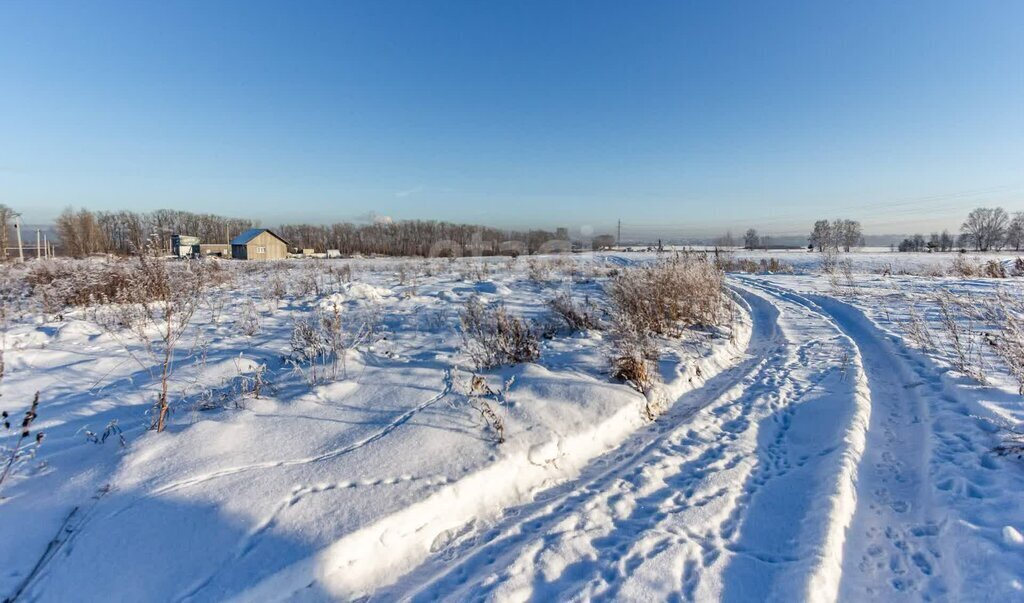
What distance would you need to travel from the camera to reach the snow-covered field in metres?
2.24

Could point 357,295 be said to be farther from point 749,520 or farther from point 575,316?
point 749,520

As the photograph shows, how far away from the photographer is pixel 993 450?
3.35m

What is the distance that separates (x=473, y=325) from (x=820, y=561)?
513 centimetres

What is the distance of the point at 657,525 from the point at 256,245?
2311 inches

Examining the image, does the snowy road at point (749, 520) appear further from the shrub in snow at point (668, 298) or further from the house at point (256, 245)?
the house at point (256, 245)

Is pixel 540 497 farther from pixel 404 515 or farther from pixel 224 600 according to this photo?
pixel 224 600

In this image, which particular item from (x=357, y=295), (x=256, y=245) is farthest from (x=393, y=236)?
(x=357, y=295)

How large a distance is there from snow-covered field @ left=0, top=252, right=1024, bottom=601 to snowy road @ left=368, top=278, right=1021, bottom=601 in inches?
0.7

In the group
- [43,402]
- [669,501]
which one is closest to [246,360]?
[43,402]

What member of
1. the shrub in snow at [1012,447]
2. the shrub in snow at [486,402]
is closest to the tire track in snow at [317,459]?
the shrub in snow at [486,402]

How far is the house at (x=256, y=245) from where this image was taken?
5012cm

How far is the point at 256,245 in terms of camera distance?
167ft

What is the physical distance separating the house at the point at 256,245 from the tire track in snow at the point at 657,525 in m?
53.6

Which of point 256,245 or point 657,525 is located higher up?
point 256,245
